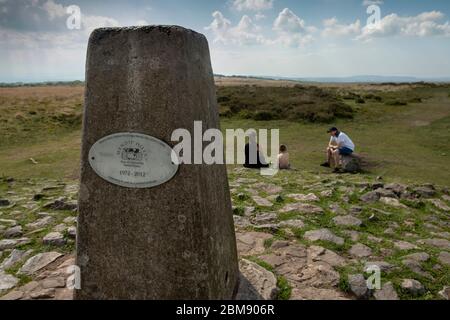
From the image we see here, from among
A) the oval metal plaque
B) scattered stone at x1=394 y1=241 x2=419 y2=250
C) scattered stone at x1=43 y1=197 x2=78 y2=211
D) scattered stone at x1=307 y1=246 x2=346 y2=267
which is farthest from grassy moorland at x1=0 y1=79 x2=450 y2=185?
the oval metal plaque

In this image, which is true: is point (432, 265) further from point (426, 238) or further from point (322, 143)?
point (322, 143)

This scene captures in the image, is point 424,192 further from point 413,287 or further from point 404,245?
point 413,287

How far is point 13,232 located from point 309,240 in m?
3.78

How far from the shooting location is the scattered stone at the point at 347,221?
205 inches

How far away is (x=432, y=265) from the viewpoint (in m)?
4.11

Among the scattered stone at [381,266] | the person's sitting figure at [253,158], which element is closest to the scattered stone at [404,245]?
the scattered stone at [381,266]

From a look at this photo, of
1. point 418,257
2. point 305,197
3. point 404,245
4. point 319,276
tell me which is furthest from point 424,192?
point 319,276

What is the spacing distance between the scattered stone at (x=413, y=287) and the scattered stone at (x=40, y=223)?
4.46m

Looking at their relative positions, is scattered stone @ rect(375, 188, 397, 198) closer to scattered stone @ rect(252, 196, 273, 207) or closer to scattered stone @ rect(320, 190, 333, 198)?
scattered stone @ rect(320, 190, 333, 198)

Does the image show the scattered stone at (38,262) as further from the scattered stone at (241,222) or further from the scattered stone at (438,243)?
the scattered stone at (438,243)

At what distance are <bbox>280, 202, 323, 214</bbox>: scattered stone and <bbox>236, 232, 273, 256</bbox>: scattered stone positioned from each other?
97 centimetres
